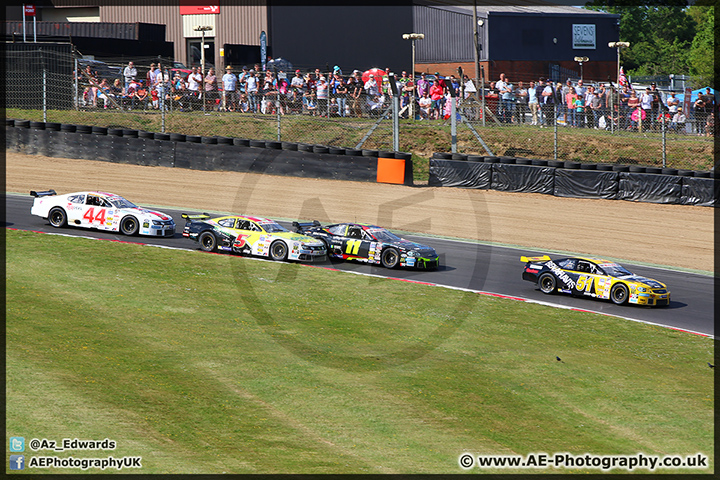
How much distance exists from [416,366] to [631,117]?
2107 centimetres

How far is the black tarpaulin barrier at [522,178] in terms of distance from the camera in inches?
1075

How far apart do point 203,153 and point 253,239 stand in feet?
36.3

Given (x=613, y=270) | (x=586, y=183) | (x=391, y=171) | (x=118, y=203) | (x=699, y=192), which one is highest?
(x=391, y=171)

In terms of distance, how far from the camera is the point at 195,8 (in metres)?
48.2

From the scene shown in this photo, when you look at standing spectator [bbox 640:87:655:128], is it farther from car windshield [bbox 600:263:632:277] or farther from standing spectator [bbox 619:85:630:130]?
car windshield [bbox 600:263:632:277]

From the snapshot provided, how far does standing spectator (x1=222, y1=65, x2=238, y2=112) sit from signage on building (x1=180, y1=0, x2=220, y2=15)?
17.3 meters

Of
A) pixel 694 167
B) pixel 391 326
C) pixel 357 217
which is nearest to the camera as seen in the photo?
pixel 391 326

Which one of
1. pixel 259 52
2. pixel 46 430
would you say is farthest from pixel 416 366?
pixel 259 52

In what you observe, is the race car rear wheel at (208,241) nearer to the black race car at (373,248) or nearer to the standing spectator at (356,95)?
the black race car at (373,248)

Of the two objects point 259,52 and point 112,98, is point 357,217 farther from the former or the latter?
point 259,52

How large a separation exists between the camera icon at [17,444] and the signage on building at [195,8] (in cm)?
4328

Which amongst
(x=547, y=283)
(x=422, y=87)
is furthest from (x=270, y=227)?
(x=422, y=87)

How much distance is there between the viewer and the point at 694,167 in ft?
95.0

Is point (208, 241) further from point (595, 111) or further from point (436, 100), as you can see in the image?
point (595, 111)
